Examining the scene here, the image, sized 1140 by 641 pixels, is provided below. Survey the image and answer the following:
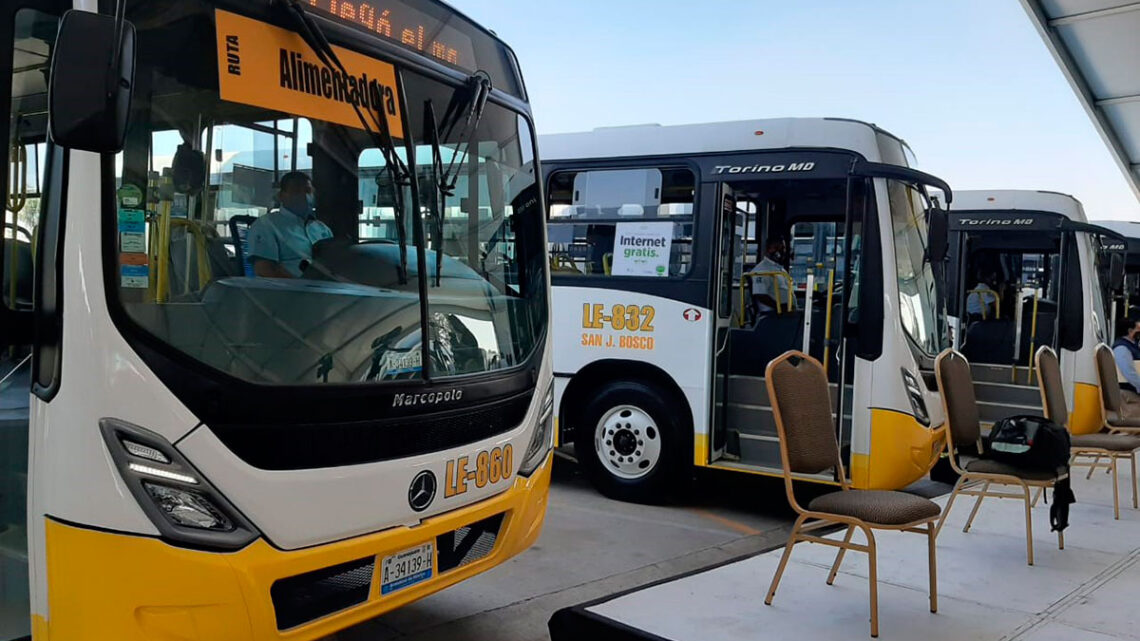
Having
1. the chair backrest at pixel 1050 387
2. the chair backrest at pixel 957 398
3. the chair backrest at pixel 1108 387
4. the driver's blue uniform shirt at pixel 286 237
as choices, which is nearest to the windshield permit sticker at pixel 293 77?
the driver's blue uniform shirt at pixel 286 237

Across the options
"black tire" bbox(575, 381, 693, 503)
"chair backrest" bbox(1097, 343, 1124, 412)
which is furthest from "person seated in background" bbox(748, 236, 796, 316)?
"chair backrest" bbox(1097, 343, 1124, 412)

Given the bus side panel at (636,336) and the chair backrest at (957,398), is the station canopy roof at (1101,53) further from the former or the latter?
the chair backrest at (957,398)

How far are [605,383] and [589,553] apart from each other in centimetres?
181

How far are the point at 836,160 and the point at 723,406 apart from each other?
196cm

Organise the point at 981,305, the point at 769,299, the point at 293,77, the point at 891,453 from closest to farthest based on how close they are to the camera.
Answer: the point at 293,77
the point at 891,453
the point at 769,299
the point at 981,305

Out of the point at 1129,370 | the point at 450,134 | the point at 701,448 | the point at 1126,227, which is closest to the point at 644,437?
the point at 701,448

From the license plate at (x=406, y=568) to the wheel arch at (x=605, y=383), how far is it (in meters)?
3.73

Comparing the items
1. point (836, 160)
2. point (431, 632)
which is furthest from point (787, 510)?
point (431, 632)

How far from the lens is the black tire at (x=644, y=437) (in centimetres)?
699

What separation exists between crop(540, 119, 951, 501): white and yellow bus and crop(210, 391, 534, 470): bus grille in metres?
3.27

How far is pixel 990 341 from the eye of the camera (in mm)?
11164

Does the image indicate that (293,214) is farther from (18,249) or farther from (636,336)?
(636,336)

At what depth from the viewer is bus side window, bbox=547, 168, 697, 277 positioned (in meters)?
7.09

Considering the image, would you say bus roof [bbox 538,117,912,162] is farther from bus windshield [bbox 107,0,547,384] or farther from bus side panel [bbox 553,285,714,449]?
bus windshield [bbox 107,0,547,384]
